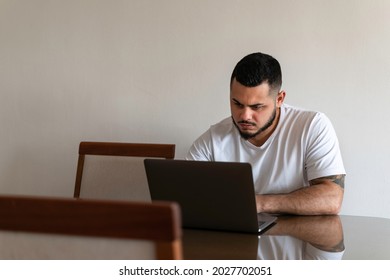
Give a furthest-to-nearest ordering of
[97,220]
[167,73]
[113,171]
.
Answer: [167,73], [113,171], [97,220]

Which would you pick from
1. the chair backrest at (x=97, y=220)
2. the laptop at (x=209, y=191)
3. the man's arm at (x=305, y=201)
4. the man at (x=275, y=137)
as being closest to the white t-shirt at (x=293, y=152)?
the man at (x=275, y=137)

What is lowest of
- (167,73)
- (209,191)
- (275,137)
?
(209,191)

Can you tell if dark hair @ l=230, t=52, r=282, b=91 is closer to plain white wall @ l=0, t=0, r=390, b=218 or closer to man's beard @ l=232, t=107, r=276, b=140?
man's beard @ l=232, t=107, r=276, b=140

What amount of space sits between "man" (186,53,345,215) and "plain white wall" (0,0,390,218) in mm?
298

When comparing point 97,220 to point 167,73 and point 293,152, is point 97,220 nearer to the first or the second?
point 293,152

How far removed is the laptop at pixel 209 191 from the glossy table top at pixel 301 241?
3 centimetres

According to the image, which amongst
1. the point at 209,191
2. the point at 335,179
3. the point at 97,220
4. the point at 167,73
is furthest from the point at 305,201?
the point at 97,220

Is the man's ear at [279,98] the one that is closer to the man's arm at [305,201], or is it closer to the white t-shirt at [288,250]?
the man's arm at [305,201]

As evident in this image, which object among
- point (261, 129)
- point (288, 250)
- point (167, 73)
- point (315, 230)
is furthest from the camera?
point (167, 73)

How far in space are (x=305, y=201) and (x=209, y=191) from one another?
16.8 inches

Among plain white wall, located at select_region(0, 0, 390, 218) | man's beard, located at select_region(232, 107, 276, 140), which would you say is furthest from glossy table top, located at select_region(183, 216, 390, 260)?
plain white wall, located at select_region(0, 0, 390, 218)

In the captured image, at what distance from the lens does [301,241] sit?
58.0 inches

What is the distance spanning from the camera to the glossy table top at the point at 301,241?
134 centimetres

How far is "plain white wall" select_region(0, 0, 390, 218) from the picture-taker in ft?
7.30
